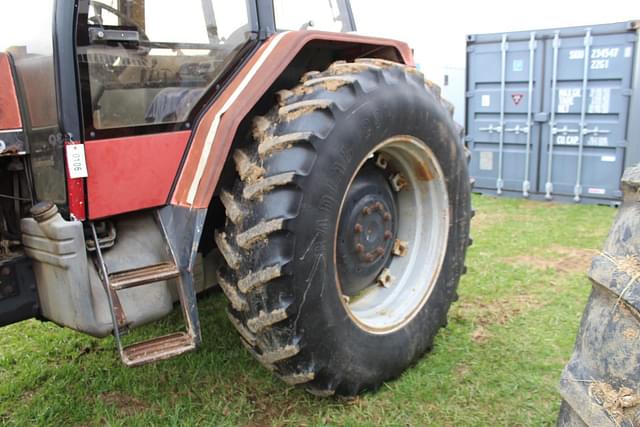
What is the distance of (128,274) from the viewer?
209 cm

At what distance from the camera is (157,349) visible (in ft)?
6.75

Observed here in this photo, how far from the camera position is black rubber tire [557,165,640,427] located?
4.38ft

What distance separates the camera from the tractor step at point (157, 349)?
1.98 m

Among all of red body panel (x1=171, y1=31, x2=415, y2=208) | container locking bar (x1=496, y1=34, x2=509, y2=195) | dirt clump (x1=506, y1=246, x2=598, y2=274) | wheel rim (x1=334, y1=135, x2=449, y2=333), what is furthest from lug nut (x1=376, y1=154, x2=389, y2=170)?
container locking bar (x1=496, y1=34, x2=509, y2=195)

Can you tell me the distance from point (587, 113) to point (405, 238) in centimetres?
459

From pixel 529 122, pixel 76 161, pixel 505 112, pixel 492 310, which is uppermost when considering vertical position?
pixel 76 161

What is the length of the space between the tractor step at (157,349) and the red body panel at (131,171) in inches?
19.2

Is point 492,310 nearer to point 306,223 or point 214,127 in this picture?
point 306,223

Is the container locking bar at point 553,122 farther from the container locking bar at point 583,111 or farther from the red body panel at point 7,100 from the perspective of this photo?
the red body panel at point 7,100

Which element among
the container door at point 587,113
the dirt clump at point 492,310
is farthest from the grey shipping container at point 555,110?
the dirt clump at point 492,310

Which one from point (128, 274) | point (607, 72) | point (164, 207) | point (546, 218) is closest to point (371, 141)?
point (164, 207)

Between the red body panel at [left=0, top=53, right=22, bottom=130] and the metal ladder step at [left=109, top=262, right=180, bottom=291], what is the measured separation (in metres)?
0.64

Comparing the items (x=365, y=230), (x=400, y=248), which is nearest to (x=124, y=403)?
(x=365, y=230)

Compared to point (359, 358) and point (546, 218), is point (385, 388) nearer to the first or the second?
point (359, 358)
